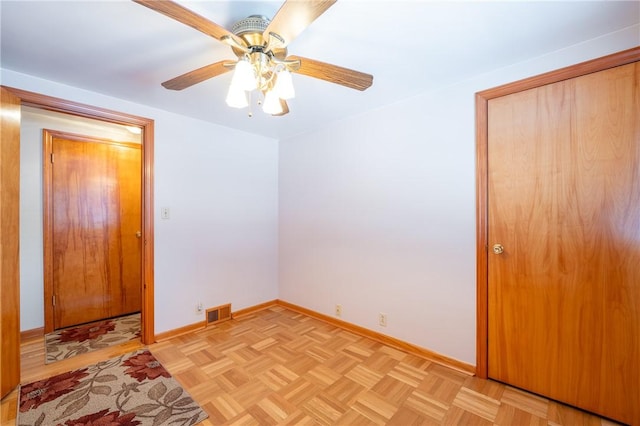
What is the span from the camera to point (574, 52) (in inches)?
62.7

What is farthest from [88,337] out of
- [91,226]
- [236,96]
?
[236,96]

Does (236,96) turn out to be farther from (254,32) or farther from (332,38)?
(332,38)

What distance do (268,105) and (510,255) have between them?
1.82 metres

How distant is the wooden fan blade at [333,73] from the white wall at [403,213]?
0.99 metres

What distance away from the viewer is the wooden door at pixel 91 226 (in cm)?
276

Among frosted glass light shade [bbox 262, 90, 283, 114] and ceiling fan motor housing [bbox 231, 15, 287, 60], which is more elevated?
ceiling fan motor housing [bbox 231, 15, 287, 60]

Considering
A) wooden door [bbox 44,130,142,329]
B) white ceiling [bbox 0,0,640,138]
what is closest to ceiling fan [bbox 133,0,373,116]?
white ceiling [bbox 0,0,640,138]

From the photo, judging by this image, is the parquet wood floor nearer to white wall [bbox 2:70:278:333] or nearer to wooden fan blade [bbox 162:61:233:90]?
white wall [bbox 2:70:278:333]

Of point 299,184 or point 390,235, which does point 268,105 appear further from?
point 299,184

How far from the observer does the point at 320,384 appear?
1.89 metres

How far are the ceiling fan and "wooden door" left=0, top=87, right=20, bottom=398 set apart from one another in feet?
3.95

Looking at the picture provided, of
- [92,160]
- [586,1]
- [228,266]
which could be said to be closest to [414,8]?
[586,1]

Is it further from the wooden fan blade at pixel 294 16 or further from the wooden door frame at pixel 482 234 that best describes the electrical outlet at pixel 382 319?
the wooden fan blade at pixel 294 16

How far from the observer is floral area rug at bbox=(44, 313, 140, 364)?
2320 mm
